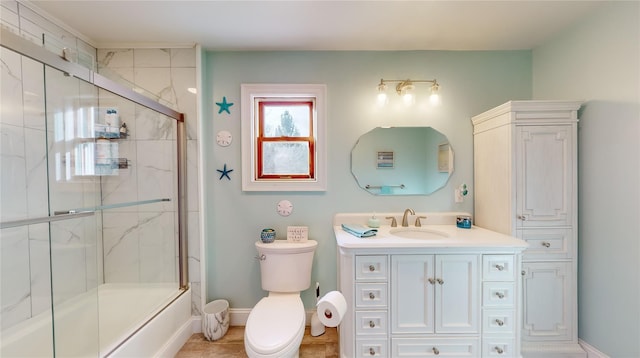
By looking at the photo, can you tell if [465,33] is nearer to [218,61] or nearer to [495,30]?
[495,30]

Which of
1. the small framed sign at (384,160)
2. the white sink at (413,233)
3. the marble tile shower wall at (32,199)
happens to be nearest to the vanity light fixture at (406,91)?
the small framed sign at (384,160)

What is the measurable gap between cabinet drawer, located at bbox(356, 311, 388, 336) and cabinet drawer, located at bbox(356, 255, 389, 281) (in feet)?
0.71

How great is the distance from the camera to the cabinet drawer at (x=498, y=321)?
158 cm

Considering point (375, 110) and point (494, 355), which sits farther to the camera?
point (375, 110)

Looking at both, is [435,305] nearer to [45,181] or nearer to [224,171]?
[224,171]

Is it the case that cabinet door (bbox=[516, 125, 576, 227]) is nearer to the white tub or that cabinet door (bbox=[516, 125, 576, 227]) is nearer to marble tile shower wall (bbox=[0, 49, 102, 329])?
the white tub

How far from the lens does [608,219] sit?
1.58 meters

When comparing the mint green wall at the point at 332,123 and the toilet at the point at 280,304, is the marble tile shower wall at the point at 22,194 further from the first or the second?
the toilet at the point at 280,304

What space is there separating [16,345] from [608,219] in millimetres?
3352

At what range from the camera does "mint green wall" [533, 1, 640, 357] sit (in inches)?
57.2

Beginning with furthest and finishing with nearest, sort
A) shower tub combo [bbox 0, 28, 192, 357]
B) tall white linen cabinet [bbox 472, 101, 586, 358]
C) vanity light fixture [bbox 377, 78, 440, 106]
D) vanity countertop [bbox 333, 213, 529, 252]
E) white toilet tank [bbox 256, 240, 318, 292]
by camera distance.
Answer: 1. vanity light fixture [bbox 377, 78, 440, 106]
2. white toilet tank [bbox 256, 240, 318, 292]
3. tall white linen cabinet [bbox 472, 101, 586, 358]
4. vanity countertop [bbox 333, 213, 529, 252]
5. shower tub combo [bbox 0, 28, 192, 357]

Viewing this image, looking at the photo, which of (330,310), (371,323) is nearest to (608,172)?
(371,323)

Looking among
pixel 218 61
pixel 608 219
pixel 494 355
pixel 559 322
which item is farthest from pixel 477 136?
pixel 218 61

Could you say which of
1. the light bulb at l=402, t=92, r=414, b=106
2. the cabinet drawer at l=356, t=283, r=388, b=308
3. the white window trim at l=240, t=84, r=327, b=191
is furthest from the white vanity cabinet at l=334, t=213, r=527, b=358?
the light bulb at l=402, t=92, r=414, b=106
